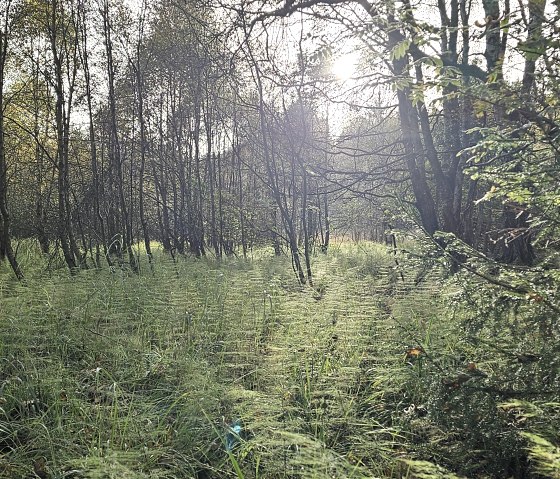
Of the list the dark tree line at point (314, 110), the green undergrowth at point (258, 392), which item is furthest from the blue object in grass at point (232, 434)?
the dark tree line at point (314, 110)

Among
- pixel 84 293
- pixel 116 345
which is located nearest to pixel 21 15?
pixel 84 293

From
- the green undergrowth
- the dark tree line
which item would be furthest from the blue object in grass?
the dark tree line

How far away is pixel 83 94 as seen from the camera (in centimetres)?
1040

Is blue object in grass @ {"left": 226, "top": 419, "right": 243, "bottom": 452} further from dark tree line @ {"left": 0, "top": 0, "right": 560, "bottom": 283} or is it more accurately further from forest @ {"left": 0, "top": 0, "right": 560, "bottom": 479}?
dark tree line @ {"left": 0, "top": 0, "right": 560, "bottom": 283}

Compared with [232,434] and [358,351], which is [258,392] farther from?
[358,351]

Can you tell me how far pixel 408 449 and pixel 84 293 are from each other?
3849 millimetres

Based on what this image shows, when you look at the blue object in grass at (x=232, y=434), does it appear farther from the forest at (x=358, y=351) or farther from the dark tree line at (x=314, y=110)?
the dark tree line at (x=314, y=110)

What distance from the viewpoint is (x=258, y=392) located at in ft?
8.18

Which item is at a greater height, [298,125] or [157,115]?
[157,115]

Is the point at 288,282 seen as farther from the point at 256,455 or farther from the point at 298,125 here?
the point at 256,455

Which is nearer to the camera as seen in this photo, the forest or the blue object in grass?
the forest

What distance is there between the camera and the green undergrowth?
1808 mm

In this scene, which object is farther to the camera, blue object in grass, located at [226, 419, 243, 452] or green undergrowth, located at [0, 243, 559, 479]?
blue object in grass, located at [226, 419, 243, 452]

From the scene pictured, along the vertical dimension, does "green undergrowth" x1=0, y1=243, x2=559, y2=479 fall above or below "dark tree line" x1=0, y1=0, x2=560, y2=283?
below
